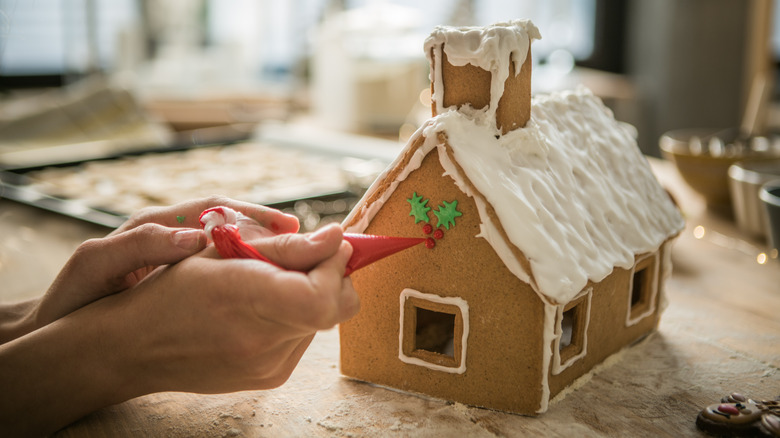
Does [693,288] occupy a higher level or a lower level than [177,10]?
lower

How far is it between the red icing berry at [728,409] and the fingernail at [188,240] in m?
0.68

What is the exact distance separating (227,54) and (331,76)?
1688mm

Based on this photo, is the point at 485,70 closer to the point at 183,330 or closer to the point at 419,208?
the point at 419,208

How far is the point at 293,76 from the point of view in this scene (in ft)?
16.3

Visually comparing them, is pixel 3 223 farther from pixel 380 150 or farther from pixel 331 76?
pixel 331 76

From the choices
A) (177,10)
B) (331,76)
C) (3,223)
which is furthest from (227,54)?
(3,223)

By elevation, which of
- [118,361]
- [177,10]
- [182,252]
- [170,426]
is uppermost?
[177,10]

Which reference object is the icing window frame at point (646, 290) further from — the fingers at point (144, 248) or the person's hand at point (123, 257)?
the fingers at point (144, 248)

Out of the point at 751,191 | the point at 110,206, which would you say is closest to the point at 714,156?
the point at 751,191

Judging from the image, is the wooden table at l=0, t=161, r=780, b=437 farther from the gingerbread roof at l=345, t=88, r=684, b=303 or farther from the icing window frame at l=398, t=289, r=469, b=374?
the gingerbread roof at l=345, t=88, r=684, b=303

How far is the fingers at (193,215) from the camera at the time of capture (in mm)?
923

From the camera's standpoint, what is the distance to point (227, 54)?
4797mm

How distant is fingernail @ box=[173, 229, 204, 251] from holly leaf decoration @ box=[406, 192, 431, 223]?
0.90ft

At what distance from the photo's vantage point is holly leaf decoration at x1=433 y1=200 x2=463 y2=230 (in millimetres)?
907
